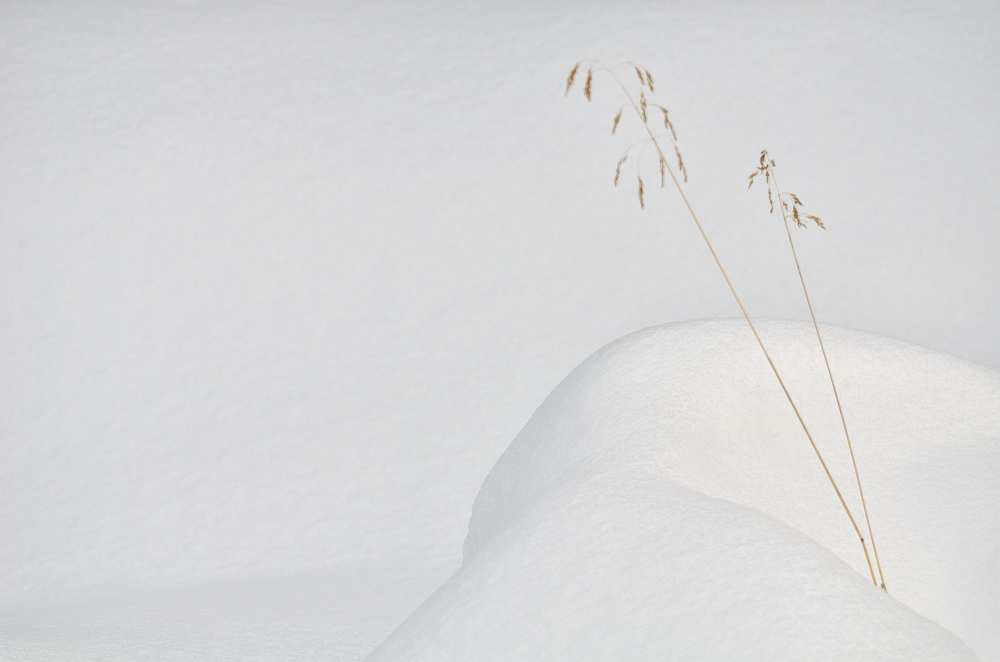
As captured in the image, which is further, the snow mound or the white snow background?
the white snow background

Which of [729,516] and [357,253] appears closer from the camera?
[729,516]

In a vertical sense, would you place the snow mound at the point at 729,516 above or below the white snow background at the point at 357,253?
below

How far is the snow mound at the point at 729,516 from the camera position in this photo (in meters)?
0.90

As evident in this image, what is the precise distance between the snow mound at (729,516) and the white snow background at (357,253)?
0.62 m

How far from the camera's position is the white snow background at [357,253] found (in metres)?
2.01

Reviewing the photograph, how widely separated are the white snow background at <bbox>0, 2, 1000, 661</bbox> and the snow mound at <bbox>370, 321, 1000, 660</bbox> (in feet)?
2.02

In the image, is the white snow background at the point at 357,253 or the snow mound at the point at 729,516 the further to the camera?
the white snow background at the point at 357,253

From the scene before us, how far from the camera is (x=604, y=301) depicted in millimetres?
2377

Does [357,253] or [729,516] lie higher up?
[357,253]

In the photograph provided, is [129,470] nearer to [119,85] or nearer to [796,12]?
[119,85]

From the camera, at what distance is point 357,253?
8.18 feet

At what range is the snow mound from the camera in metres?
0.90

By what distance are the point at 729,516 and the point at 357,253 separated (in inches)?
63.2

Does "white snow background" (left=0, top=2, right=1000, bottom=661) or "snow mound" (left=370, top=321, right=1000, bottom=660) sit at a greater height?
"white snow background" (left=0, top=2, right=1000, bottom=661)
